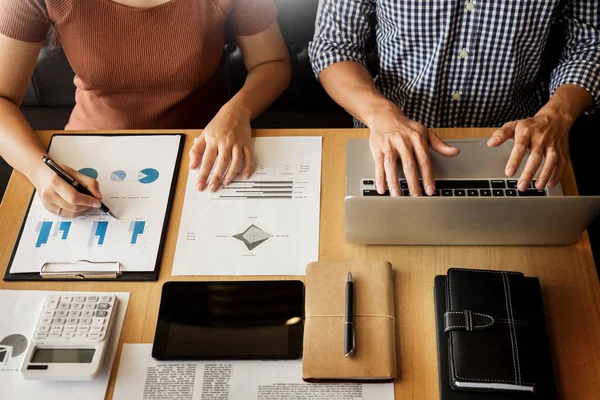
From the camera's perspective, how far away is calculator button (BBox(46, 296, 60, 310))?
74 cm

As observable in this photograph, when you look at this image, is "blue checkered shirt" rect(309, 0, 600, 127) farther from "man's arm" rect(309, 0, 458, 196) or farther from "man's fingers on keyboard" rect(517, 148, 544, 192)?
"man's fingers on keyboard" rect(517, 148, 544, 192)

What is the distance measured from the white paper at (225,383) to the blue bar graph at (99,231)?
0.67 feet

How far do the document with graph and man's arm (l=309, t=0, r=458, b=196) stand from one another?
12cm

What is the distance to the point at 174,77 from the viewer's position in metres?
1.10

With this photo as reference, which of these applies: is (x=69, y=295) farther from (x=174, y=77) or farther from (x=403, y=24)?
(x=403, y=24)

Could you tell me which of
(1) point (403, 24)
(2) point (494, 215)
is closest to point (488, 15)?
(1) point (403, 24)

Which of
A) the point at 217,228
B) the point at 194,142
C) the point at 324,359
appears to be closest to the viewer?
the point at 324,359

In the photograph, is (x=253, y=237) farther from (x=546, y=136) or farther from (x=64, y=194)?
(x=546, y=136)

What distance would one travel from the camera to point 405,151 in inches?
32.1

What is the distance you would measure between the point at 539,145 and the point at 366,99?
1.04ft

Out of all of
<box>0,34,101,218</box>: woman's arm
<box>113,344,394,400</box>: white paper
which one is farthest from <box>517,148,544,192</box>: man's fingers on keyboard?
<box>0,34,101,218</box>: woman's arm

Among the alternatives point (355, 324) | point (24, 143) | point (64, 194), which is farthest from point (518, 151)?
point (24, 143)

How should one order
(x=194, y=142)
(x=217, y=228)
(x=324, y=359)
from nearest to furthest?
(x=324, y=359) → (x=217, y=228) → (x=194, y=142)

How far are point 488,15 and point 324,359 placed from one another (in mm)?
707
